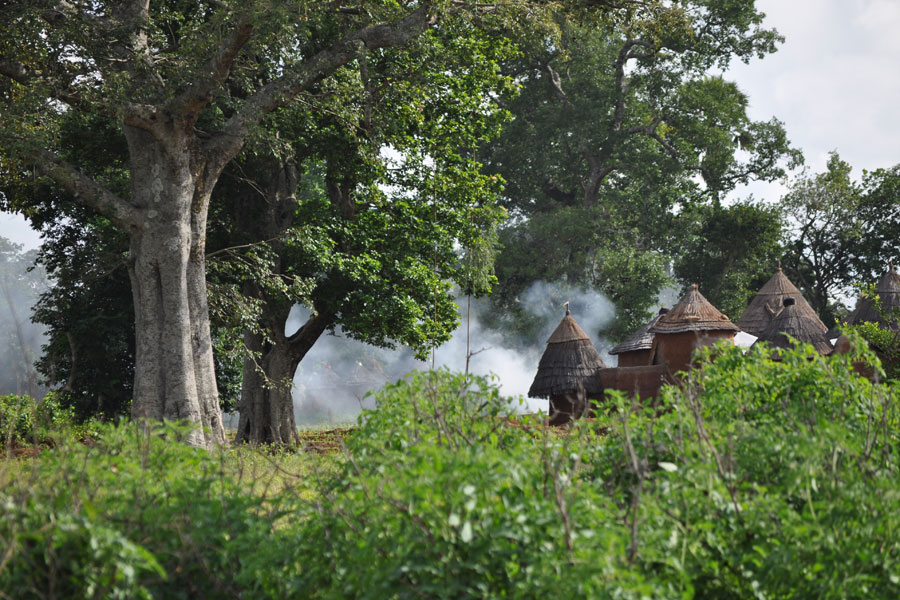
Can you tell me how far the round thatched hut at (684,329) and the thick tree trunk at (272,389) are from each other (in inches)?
294

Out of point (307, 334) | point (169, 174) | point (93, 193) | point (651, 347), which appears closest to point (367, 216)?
point (307, 334)

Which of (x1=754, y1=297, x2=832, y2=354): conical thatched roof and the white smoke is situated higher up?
the white smoke

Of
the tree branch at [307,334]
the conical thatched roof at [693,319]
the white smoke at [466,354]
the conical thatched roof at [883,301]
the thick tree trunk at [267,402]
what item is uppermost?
the white smoke at [466,354]

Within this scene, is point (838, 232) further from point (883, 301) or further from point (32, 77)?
point (32, 77)

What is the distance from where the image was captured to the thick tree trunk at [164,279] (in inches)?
485

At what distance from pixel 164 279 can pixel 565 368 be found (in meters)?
10.4

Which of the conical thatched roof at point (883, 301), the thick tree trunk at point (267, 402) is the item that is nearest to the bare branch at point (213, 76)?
the thick tree trunk at point (267, 402)

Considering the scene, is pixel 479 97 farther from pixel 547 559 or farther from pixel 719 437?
pixel 547 559

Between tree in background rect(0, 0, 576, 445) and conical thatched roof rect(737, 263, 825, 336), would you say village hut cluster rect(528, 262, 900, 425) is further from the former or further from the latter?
tree in background rect(0, 0, 576, 445)

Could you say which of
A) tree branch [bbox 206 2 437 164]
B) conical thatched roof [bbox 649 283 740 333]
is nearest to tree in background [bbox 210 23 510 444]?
tree branch [bbox 206 2 437 164]

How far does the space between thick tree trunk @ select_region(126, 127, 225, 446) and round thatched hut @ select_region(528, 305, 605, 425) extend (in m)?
9.18

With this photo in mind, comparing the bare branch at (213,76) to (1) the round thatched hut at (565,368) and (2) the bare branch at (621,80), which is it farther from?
(2) the bare branch at (621,80)

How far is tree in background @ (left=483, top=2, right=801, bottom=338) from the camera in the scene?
33.2m

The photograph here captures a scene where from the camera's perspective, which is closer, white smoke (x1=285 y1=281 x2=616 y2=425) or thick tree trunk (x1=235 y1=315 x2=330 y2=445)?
thick tree trunk (x1=235 y1=315 x2=330 y2=445)
